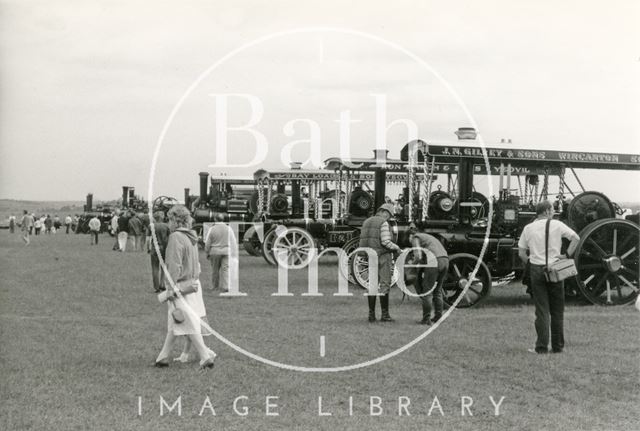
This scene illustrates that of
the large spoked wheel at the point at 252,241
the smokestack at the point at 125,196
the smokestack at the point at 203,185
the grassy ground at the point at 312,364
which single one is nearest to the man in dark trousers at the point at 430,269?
the grassy ground at the point at 312,364

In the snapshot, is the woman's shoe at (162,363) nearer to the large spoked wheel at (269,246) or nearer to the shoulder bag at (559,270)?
the shoulder bag at (559,270)

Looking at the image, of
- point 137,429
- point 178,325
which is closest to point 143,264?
point 178,325

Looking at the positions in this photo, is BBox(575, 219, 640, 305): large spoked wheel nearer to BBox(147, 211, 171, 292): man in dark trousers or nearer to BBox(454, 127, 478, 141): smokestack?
BBox(454, 127, 478, 141): smokestack

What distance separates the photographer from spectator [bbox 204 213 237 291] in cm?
1302

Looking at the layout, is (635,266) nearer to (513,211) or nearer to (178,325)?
(513,211)

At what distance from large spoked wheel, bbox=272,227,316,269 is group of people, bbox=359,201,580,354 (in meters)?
7.14

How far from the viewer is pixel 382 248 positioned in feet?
33.0

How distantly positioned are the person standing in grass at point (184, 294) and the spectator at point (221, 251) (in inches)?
228

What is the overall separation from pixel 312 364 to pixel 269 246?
11.2 meters

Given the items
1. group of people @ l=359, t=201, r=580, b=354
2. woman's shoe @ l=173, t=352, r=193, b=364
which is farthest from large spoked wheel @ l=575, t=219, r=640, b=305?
woman's shoe @ l=173, t=352, r=193, b=364

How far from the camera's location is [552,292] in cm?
800

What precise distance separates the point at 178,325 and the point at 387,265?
3.63 m

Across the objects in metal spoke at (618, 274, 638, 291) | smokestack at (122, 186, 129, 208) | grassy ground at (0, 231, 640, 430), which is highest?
smokestack at (122, 186, 129, 208)

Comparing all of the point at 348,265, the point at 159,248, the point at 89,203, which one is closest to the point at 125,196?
the point at 89,203
